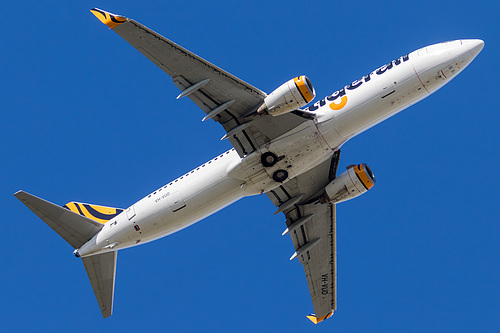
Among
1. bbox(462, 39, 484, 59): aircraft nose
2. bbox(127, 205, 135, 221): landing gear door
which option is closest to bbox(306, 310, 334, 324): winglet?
bbox(127, 205, 135, 221): landing gear door

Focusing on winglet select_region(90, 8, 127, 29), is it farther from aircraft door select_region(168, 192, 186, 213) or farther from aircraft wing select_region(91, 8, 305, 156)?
aircraft door select_region(168, 192, 186, 213)

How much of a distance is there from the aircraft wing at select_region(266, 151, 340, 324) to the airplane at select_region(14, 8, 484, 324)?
15 centimetres

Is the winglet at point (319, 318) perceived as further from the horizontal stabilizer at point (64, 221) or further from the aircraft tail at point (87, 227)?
the horizontal stabilizer at point (64, 221)

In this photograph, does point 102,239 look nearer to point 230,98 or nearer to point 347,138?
point 230,98

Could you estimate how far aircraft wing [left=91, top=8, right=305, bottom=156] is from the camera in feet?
143

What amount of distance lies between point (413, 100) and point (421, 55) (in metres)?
2.88

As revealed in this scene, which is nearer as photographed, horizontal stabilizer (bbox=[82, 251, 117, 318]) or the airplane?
the airplane

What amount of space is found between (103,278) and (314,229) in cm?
1614

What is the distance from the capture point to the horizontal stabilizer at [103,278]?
51.6 metres

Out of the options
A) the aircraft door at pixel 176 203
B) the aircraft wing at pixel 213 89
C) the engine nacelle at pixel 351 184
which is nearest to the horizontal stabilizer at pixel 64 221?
the aircraft door at pixel 176 203

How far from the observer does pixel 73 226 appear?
50.2 m

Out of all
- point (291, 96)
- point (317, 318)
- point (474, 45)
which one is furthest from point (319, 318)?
point (474, 45)

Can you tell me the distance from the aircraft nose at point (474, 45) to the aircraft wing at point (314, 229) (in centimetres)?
1153

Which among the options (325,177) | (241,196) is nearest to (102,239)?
(241,196)
